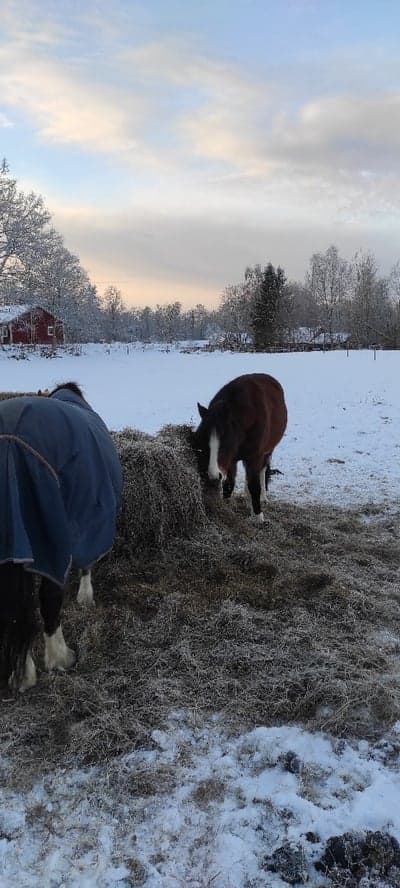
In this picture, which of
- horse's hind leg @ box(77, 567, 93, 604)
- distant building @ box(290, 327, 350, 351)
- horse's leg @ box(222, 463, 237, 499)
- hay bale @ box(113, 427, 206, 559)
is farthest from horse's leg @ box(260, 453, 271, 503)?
distant building @ box(290, 327, 350, 351)

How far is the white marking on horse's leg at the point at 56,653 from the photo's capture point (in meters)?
3.01

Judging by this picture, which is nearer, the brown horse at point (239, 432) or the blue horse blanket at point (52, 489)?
the blue horse blanket at point (52, 489)

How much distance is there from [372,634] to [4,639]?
224 centimetres

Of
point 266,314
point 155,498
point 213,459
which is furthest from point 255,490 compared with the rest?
point 266,314

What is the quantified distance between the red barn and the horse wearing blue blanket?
39.3 m

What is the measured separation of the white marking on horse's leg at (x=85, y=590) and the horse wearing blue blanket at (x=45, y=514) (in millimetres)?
615

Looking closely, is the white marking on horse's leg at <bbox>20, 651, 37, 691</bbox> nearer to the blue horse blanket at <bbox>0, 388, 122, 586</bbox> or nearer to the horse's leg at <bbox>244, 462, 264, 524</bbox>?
the blue horse blanket at <bbox>0, 388, 122, 586</bbox>

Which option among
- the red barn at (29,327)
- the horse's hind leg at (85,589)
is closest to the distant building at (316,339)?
the red barn at (29,327)

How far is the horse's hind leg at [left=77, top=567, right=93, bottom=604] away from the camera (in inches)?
147

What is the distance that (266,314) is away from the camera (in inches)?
1953

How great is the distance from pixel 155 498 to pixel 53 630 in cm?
182

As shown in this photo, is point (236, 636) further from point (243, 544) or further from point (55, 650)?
point (243, 544)

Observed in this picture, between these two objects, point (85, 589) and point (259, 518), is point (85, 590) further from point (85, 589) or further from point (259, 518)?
point (259, 518)

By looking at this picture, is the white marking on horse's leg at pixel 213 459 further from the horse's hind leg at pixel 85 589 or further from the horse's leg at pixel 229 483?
the horse's hind leg at pixel 85 589
